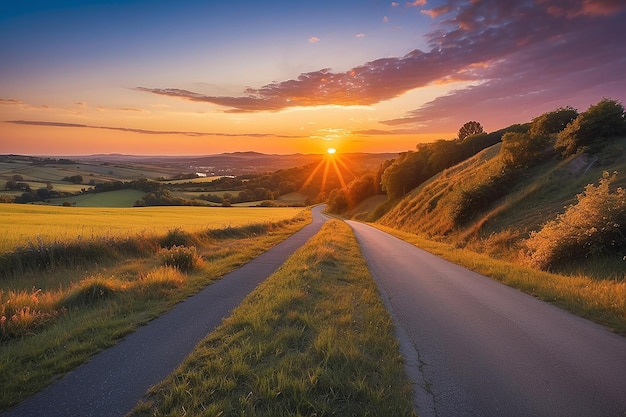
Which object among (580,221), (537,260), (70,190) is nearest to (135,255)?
(537,260)

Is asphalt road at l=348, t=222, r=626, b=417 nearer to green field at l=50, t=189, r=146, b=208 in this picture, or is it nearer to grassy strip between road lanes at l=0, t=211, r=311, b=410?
grassy strip between road lanes at l=0, t=211, r=311, b=410

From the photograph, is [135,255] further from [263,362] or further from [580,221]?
[580,221]

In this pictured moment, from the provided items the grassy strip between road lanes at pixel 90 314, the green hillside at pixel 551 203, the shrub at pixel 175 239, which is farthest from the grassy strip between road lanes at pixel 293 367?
the shrub at pixel 175 239

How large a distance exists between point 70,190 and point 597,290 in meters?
94.1

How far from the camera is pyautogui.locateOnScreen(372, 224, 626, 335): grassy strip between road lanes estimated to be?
7746 millimetres

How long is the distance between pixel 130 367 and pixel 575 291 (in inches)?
418

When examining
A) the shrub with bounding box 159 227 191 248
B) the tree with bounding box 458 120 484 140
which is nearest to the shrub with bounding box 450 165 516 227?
the shrub with bounding box 159 227 191 248

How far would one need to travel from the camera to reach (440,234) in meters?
Result: 28.0

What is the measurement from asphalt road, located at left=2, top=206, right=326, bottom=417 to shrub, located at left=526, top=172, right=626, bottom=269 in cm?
1153

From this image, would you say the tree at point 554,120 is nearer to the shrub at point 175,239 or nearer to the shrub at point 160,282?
the shrub at point 175,239

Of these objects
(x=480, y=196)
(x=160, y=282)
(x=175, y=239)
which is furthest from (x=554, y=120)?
(x=160, y=282)

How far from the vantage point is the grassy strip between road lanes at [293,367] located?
4.20 m

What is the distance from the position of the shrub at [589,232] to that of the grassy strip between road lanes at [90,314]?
1201 cm

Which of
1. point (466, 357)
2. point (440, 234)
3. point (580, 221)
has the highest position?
point (580, 221)
